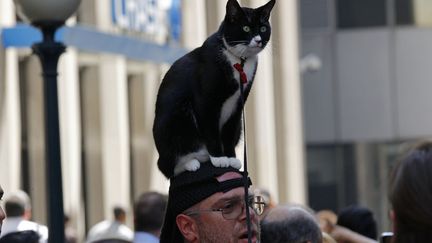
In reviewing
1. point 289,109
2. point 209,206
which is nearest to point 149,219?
point 209,206

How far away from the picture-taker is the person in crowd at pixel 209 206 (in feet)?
15.1

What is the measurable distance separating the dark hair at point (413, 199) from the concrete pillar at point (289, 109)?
30.2 metres

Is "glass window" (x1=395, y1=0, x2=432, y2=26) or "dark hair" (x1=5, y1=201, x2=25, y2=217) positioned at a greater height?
"glass window" (x1=395, y1=0, x2=432, y2=26)

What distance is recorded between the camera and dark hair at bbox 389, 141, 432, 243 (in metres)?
4.64

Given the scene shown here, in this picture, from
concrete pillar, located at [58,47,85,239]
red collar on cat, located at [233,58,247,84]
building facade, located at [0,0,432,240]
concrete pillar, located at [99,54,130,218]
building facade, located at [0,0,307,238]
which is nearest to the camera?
red collar on cat, located at [233,58,247,84]

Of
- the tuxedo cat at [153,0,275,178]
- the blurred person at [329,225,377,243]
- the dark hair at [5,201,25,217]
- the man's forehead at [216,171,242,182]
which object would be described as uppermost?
the tuxedo cat at [153,0,275,178]

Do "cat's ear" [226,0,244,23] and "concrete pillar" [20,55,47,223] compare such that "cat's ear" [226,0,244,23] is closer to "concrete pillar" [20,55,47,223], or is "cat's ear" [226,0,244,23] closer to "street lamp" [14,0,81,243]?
"street lamp" [14,0,81,243]

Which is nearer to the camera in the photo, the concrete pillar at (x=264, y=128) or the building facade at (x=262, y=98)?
the building facade at (x=262, y=98)

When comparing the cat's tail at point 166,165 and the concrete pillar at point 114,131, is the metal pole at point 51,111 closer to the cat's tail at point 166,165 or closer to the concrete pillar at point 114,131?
the cat's tail at point 166,165

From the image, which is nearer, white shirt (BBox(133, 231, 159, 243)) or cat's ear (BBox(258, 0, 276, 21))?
cat's ear (BBox(258, 0, 276, 21))

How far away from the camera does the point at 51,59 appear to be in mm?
9641

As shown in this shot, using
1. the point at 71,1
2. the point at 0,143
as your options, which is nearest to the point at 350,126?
the point at 0,143

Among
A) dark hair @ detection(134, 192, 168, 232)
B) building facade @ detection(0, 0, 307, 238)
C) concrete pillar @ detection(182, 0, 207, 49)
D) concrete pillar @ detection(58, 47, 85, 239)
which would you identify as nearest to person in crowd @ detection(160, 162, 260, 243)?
dark hair @ detection(134, 192, 168, 232)

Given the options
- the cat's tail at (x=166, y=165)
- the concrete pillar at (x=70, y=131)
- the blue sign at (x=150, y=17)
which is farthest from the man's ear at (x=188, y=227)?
the blue sign at (x=150, y=17)
